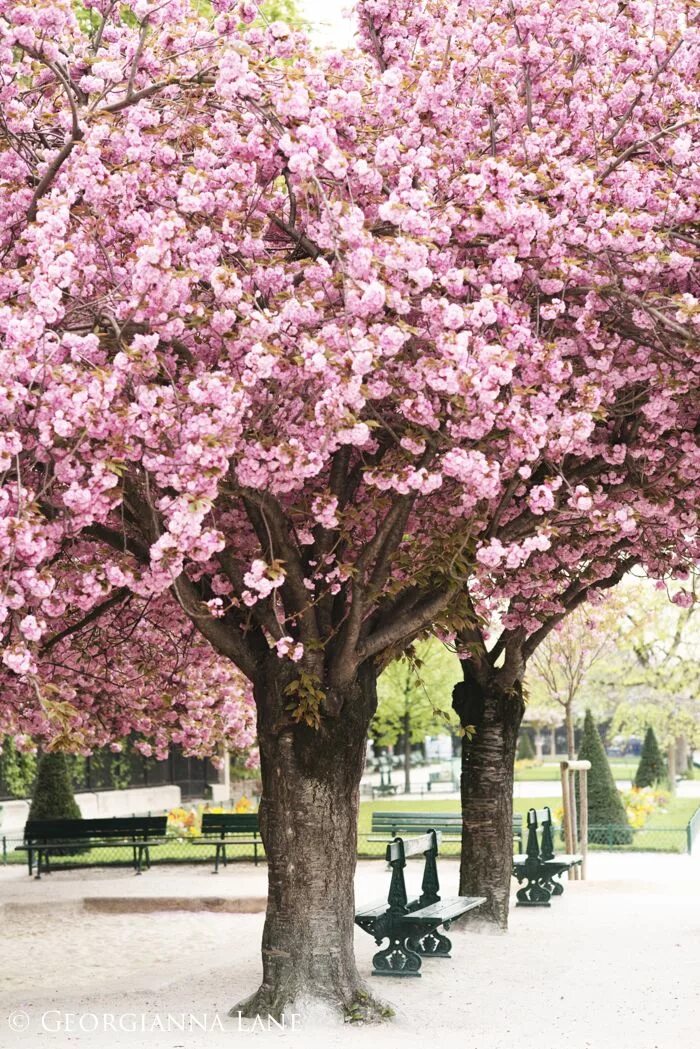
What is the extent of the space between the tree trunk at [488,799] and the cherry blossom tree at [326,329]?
3389 millimetres

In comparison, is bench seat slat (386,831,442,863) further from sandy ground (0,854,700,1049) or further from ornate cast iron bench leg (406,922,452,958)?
sandy ground (0,854,700,1049)

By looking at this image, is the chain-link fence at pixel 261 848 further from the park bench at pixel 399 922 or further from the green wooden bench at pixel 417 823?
the park bench at pixel 399 922

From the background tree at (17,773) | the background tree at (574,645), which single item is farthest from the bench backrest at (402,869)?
the background tree at (17,773)

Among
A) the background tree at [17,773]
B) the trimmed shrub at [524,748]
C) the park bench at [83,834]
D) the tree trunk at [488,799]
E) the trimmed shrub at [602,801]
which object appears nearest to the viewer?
the tree trunk at [488,799]

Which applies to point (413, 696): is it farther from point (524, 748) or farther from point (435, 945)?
point (435, 945)

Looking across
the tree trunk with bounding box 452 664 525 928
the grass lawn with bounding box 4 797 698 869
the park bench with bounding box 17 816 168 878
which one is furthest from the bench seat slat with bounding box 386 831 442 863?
the park bench with bounding box 17 816 168 878

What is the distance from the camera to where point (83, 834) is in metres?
20.0

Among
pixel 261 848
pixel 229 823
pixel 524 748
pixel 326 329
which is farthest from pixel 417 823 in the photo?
pixel 524 748

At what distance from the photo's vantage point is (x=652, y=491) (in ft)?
32.6

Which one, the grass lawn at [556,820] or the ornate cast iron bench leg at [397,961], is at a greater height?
the grass lawn at [556,820]

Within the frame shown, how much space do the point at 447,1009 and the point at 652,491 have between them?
13.1ft

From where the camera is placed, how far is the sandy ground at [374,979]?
8727 millimetres

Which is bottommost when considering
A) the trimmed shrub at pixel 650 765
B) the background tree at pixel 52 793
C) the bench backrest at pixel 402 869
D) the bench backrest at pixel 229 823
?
the bench backrest at pixel 402 869

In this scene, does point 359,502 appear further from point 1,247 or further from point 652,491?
point 1,247
